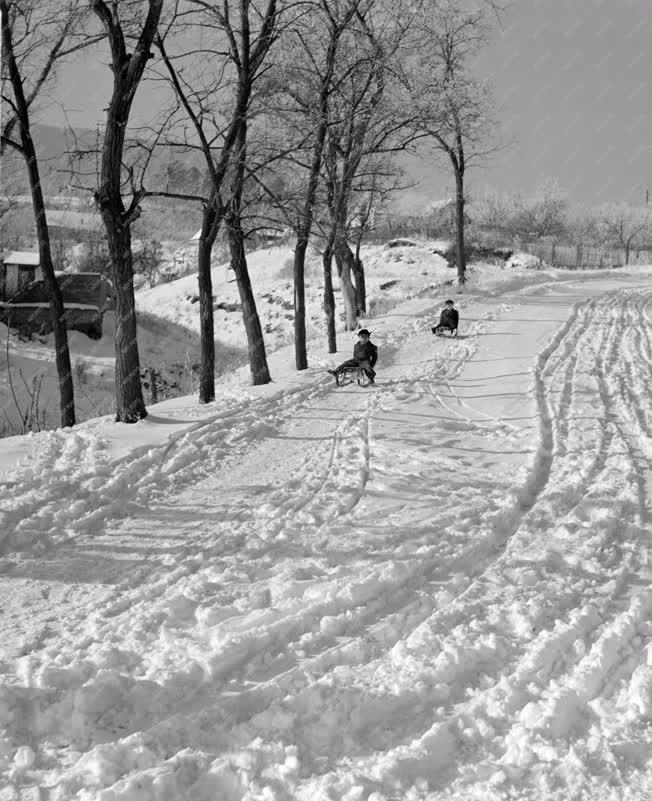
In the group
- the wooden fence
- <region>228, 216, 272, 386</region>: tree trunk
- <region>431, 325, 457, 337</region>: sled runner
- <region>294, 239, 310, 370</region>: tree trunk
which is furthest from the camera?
the wooden fence

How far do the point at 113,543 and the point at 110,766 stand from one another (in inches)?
127

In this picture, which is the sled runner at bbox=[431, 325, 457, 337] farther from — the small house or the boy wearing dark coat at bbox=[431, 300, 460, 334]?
the small house

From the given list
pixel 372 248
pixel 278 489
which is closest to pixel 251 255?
pixel 372 248

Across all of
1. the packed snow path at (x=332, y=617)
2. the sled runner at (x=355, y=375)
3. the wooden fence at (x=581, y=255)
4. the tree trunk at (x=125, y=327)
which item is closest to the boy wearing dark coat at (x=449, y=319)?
the sled runner at (x=355, y=375)

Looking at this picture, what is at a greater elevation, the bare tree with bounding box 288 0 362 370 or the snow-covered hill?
the bare tree with bounding box 288 0 362 370

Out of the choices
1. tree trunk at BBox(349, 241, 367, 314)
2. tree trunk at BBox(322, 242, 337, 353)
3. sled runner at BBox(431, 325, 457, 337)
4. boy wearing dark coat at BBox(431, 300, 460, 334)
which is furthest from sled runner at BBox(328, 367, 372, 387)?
tree trunk at BBox(349, 241, 367, 314)

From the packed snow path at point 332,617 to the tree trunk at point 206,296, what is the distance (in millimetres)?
3359

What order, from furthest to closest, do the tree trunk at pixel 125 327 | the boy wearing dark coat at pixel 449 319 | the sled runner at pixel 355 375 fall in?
the boy wearing dark coat at pixel 449 319 → the sled runner at pixel 355 375 → the tree trunk at pixel 125 327

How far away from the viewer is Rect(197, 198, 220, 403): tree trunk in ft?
46.5

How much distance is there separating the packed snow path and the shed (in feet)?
75.7

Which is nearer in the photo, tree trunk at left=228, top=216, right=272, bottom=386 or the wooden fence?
tree trunk at left=228, top=216, right=272, bottom=386

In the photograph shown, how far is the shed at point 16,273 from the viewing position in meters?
30.6

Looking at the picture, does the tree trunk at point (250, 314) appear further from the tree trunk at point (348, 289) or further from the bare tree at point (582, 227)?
the bare tree at point (582, 227)

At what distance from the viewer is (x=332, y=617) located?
546cm
